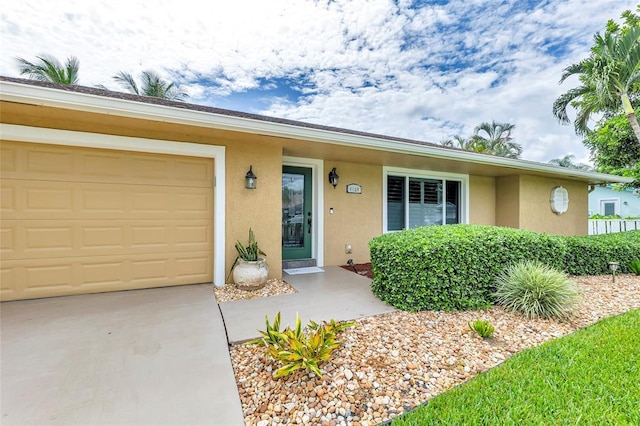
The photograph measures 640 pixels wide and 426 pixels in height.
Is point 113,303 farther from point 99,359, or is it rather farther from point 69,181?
point 69,181

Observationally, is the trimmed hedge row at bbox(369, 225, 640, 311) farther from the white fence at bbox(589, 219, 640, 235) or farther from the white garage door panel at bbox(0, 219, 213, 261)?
the white fence at bbox(589, 219, 640, 235)

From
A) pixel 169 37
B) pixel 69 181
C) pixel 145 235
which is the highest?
pixel 169 37

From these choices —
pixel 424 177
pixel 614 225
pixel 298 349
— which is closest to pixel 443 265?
pixel 298 349

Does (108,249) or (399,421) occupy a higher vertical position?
(108,249)

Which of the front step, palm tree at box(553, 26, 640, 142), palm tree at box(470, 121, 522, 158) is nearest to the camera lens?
the front step

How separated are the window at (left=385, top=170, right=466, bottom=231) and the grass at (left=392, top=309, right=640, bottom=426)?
4.97 metres

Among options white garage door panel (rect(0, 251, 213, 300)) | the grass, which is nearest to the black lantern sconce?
white garage door panel (rect(0, 251, 213, 300))

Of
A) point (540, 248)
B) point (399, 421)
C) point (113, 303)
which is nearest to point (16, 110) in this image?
point (113, 303)

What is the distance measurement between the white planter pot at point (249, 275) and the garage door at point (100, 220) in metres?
0.81

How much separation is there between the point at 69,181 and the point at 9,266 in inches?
54.1

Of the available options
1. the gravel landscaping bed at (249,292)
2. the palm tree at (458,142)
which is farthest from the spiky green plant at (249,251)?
the palm tree at (458,142)

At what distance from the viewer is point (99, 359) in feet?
7.77

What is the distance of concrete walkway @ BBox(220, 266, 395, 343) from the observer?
3129mm

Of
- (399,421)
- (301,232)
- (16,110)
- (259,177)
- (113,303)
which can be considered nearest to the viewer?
(399,421)
